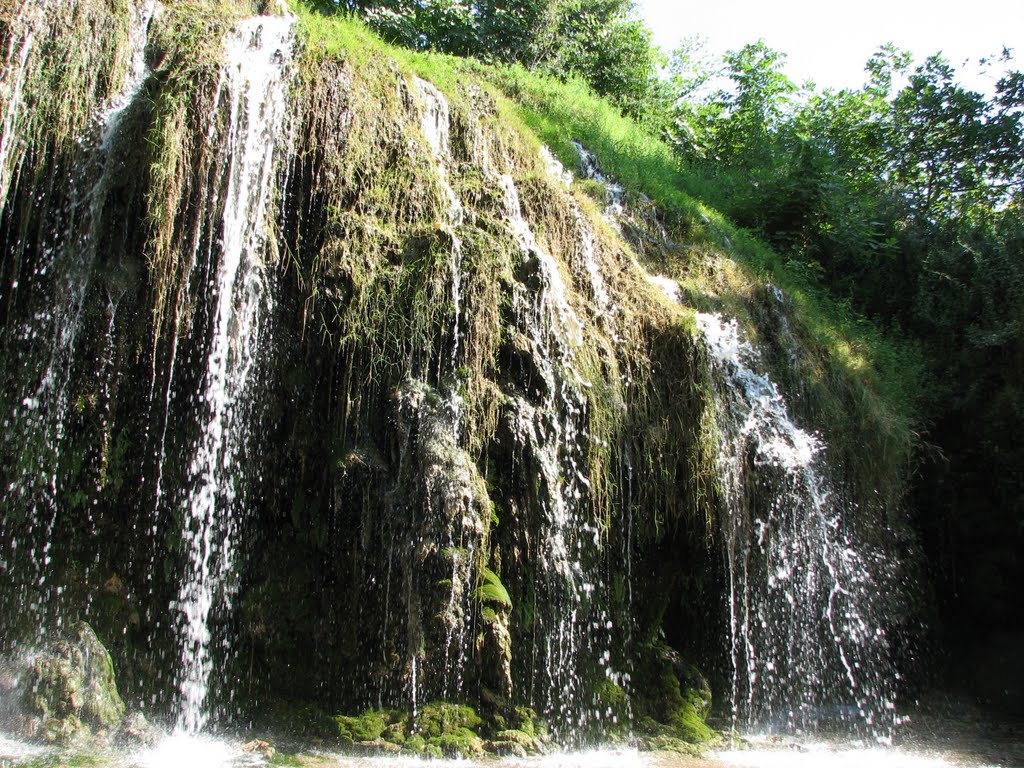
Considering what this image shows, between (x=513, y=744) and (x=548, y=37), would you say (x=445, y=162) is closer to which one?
(x=513, y=744)

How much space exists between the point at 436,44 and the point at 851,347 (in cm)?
1046

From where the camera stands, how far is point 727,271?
835 centimetres

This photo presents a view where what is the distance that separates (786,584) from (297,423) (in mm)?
4324

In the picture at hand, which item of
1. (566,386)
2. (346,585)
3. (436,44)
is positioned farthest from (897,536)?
(436,44)

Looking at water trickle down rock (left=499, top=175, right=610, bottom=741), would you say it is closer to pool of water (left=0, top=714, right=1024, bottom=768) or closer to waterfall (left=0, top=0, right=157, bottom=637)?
pool of water (left=0, top=714, right=1024, bottom=768)

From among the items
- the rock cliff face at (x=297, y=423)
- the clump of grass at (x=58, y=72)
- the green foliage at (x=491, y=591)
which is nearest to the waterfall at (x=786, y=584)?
the rock cliff face at (x=297, y=423)

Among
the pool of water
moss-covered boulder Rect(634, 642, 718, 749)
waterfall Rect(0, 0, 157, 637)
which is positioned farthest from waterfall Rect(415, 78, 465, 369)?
moss-covered boulder Rect(634, 642, 718, 749)

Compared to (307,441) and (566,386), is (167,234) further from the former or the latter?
(566,386)

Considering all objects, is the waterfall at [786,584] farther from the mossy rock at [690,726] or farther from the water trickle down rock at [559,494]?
the water trickle down rock at [559,494]

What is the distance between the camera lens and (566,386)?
582 cm

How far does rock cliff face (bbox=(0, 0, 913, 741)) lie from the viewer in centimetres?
531

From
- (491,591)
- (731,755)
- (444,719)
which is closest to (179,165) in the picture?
(491,591)

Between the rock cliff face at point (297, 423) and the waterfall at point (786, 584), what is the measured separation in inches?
14.3

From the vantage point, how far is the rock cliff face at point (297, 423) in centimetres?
531
